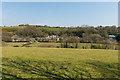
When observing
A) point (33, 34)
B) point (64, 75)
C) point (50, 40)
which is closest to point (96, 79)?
point (64, 75)

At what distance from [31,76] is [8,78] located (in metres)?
1.37

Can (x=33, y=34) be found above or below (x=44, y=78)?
above

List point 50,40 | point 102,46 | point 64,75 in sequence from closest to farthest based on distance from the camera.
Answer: point 64,75, point 102,46, point 50,40

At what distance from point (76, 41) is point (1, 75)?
116 feet

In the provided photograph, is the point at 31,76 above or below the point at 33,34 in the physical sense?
below

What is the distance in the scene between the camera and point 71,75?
7496 millimetres

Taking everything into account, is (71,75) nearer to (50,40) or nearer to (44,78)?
(44,78)

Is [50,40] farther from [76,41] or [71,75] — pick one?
[71,75]

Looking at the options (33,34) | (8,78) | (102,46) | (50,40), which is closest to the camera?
(8,78)

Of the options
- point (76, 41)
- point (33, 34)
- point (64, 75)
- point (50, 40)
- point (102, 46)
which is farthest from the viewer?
point (33, 34)

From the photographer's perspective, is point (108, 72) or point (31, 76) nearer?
point (31, 76)

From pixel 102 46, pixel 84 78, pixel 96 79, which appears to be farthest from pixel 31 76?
pixel 102 46

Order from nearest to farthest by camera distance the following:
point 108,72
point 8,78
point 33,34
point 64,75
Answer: point 8,78 < point 64,75 < point 108,72 < point 33,34

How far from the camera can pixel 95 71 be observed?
817 cm
